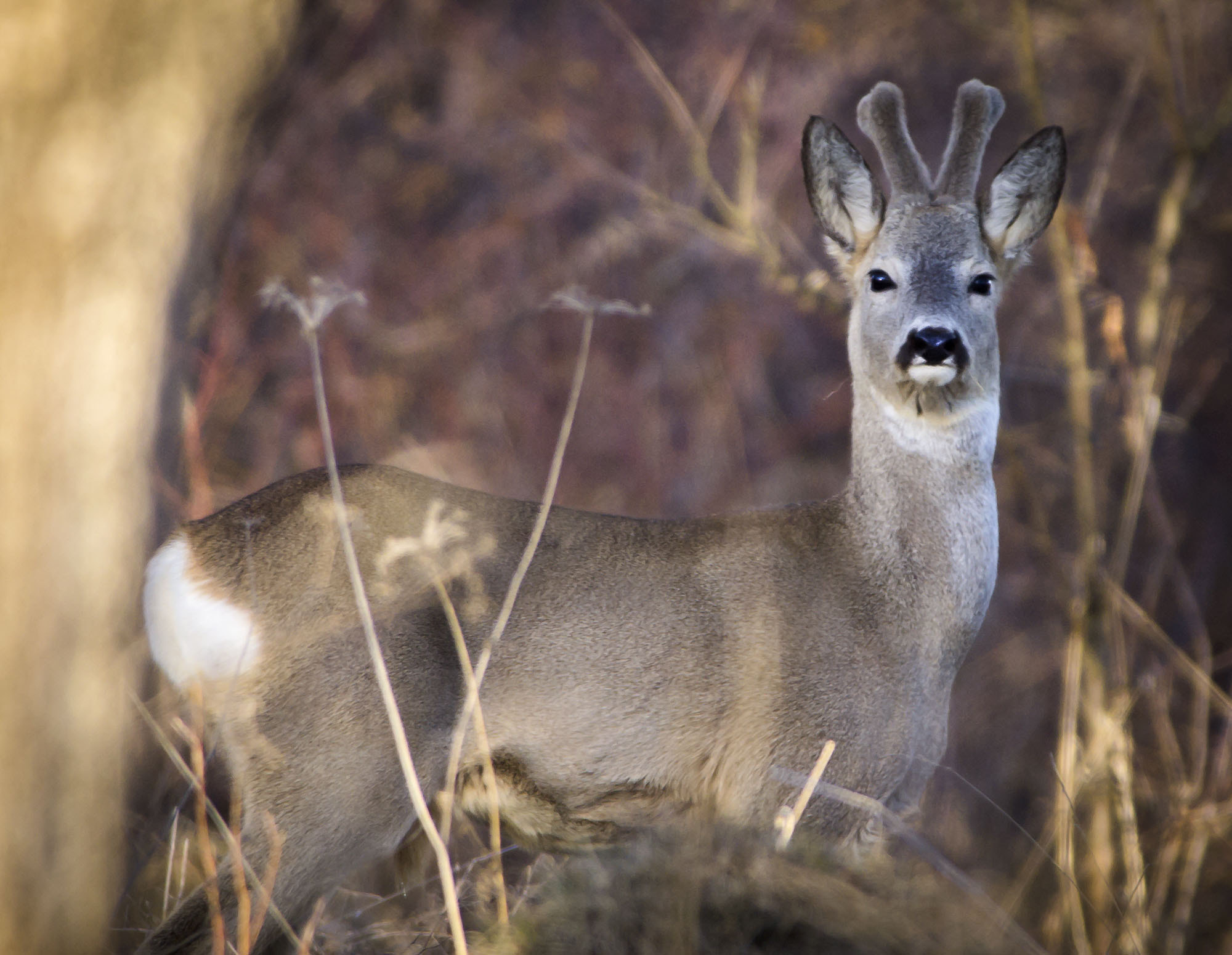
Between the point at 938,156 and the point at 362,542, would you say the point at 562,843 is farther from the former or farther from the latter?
the point at 938,156

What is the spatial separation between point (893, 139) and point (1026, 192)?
0.48 meters

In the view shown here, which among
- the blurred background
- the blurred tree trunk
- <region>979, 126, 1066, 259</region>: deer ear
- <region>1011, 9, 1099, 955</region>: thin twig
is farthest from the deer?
the blurred background

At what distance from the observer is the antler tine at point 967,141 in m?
4.07

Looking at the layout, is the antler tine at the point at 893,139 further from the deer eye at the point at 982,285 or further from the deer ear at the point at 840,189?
the deer eye at the point at 982,285

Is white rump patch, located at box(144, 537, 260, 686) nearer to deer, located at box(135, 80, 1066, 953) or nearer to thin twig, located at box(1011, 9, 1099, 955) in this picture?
deer, located at box(135, 80, 1066, 953)

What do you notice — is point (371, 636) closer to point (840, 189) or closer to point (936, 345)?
point (936, 345)

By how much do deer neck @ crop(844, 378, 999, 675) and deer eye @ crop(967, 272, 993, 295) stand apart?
13.7 inches

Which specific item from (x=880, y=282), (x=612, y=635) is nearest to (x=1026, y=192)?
(x=880, y=282)

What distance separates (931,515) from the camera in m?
3.79

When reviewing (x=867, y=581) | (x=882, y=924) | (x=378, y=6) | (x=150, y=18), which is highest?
(x=378, y=6)

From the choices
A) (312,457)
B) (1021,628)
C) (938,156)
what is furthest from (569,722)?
(938,156)

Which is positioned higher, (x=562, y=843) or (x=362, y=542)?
(x=362, y=542)

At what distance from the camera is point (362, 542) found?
344cm

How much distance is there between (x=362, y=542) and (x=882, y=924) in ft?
5.73
